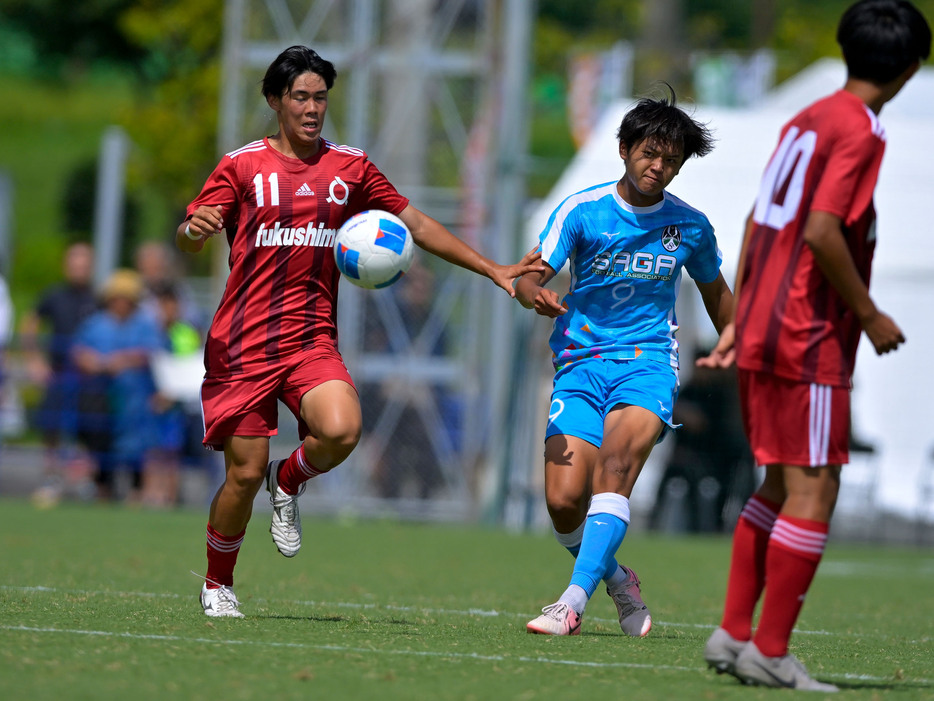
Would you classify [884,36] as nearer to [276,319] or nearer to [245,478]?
[276,319]

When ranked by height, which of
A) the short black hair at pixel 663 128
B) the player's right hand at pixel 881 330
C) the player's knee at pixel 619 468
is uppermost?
the short black hair at pixel 663 128

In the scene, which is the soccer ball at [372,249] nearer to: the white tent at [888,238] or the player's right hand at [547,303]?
the player's right hand at [547,303]

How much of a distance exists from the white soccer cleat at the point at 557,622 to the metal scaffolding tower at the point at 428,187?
831 cm

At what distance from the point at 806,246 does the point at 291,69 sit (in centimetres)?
244

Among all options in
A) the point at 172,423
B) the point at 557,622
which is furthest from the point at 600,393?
the point at 172,423

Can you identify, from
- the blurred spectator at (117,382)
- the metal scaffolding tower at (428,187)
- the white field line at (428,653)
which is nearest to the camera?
the white field line at (428,653)

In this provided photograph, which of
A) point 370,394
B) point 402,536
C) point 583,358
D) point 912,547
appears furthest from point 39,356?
point 583,358

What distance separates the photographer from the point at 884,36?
14.1ft

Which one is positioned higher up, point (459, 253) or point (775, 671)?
point (459, 253)

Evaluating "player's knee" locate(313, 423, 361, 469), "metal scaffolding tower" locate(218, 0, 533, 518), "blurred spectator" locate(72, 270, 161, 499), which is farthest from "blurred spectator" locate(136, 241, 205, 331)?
"player's knee" locate(313, 423, 361, 469)

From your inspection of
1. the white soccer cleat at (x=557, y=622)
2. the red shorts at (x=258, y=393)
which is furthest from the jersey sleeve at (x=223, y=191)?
the white soccer cleat at (x=557, y=622)

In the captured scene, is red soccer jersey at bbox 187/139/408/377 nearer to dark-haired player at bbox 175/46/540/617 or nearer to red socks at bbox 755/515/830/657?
dark-haired player at bbox 175/46/540/617

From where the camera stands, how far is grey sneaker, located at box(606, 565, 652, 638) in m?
5.95

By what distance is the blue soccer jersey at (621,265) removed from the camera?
5.99 meters
